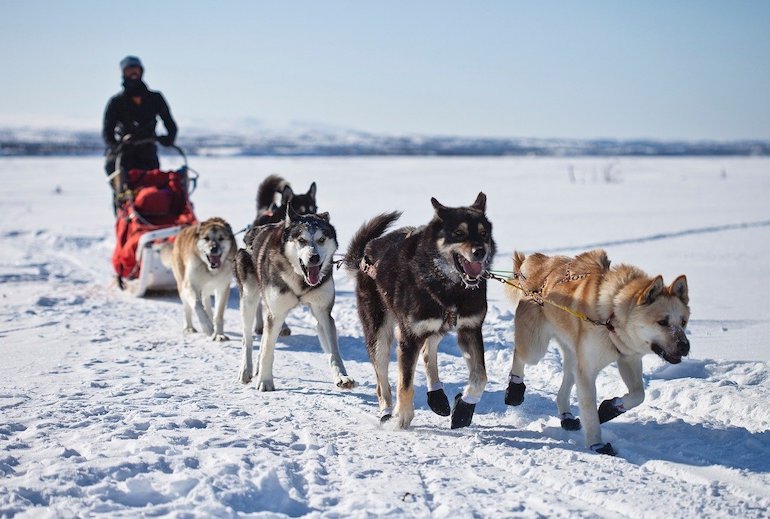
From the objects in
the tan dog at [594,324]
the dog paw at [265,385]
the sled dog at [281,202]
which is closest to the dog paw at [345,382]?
the dog paw at [265,385]

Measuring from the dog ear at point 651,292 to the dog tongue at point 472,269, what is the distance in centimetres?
72

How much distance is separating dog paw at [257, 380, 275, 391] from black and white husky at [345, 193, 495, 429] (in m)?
0.87

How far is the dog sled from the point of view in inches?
287

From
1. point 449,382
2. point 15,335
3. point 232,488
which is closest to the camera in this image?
point 232,488

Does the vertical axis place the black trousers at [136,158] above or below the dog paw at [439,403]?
above

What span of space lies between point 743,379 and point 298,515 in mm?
2769

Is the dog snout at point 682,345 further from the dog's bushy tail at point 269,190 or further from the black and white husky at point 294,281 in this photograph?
the dog's bushy tail at point 269,190

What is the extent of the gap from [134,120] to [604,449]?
6.75 m

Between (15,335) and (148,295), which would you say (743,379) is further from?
(148,295)

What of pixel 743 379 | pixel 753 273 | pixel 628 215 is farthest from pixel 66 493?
pixel 628 215

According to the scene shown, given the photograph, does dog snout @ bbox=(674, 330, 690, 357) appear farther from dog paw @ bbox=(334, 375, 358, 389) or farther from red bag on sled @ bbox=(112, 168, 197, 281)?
red bag on sled @ bbox=(112, 168, 197, 281)

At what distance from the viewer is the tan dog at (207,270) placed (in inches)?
237

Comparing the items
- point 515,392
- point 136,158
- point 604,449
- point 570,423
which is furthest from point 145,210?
point 604,449

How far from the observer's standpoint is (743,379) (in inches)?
167
